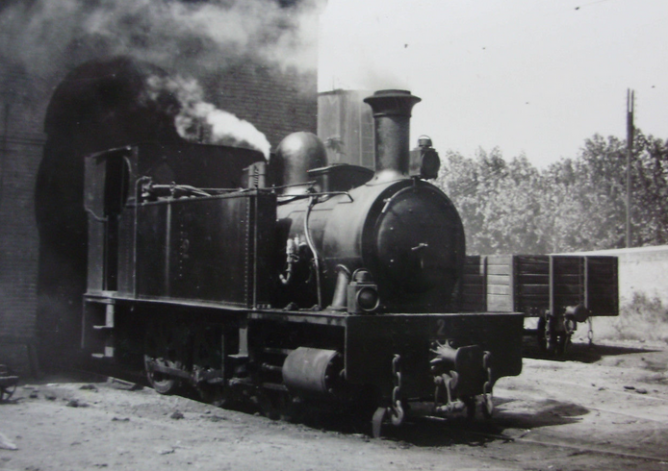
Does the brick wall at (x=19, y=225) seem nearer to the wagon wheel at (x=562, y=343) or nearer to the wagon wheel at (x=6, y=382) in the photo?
the wagon wheel at (x=6, y=382)

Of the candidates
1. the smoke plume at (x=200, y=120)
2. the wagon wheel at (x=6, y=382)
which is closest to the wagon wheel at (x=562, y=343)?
the smoke plume at (x=200, y=120)

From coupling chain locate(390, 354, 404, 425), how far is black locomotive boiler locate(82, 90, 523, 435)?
0.04 feet

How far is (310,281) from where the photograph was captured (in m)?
7.23

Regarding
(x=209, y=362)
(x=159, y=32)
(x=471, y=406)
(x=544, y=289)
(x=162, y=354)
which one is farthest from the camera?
(x=544, y=289)

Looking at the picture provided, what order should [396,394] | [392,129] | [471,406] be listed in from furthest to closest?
[392,129] → [471,406] → [396,394]

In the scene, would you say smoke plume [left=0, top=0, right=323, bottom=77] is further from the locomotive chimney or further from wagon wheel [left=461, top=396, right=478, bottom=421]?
wagon wheel [left=461, top=396, right=478, bottom=421]

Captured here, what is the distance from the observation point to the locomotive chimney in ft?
22.3

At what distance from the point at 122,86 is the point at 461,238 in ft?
A: 23.0

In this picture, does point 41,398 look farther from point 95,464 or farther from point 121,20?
point 121,20

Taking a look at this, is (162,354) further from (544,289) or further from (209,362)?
(544,289)

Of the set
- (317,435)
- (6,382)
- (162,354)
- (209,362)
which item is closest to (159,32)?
(162,354)

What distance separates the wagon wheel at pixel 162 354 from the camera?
334 inches

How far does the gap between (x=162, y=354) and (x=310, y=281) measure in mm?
2443

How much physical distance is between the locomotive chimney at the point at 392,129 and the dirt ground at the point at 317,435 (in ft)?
7.49
